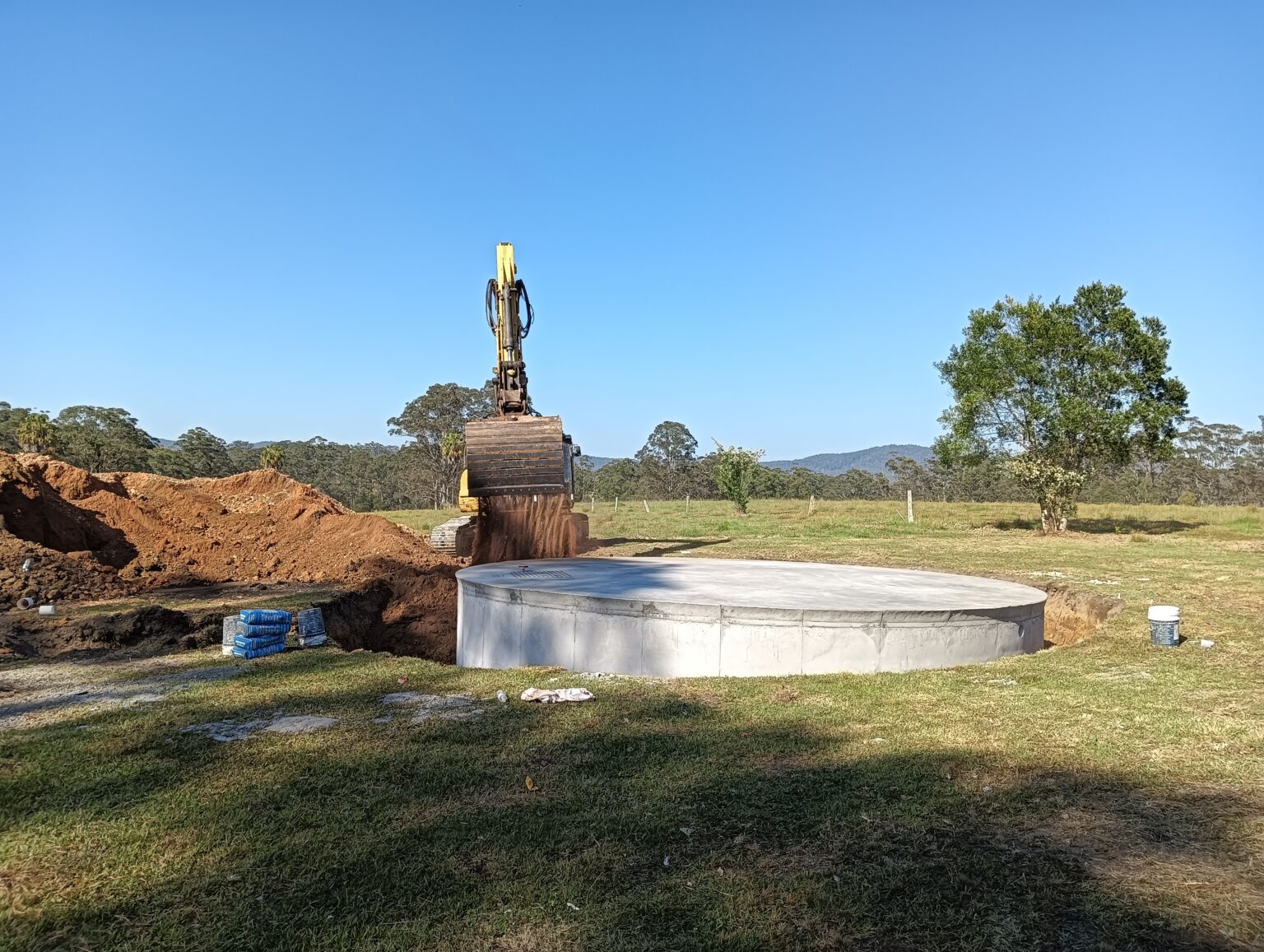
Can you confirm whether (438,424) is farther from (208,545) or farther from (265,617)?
(265,617)

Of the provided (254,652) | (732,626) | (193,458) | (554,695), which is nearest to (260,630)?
(254,652)

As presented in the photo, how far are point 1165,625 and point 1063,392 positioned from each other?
17625 mm

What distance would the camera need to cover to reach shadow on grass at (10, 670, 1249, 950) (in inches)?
103

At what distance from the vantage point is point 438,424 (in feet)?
201

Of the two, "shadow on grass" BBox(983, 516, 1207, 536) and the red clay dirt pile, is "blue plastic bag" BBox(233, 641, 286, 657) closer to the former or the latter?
the red clay dirt pile

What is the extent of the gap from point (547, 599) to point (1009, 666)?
3.80 metres

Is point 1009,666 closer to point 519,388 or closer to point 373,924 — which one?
point 373,924

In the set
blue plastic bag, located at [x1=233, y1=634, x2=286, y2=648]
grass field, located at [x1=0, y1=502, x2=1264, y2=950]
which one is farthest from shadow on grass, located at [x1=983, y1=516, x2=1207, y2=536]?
blue plastic bag, located at [x1=233, y1=634, x2=286, y2=648]

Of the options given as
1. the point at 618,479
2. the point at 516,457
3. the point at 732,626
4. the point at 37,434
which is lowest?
the point at 732,626

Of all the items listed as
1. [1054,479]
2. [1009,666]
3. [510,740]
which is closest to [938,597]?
[1009,666]

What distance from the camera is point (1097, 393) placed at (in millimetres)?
22172

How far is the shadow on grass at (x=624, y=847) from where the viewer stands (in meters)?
2.61

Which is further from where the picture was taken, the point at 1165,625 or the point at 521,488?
the point at 521,488

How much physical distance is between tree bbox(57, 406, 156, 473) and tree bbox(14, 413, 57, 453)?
1.20 metres
